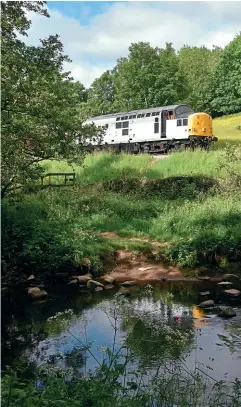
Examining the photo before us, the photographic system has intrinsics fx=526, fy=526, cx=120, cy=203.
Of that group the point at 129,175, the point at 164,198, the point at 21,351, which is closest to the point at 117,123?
the point at 129,175

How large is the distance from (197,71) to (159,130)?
113ft

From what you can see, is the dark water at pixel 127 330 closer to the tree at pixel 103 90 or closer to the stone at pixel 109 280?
the stone at pixel 109 280

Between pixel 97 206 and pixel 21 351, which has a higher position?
pixel 97 206

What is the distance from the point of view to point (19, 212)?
16.7 m

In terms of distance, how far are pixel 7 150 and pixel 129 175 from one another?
13266 millimetres

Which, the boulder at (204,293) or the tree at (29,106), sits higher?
the tree at (29,106)

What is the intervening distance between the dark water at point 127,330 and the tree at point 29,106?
325 centimetres

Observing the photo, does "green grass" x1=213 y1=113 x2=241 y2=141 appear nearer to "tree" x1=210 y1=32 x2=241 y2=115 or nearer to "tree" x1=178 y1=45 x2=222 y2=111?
"tree" x1=210 y1=32 x2=241 y2=115

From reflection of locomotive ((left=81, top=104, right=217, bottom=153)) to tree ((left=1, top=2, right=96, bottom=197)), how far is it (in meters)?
15.0

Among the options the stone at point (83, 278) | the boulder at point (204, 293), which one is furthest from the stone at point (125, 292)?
the boulder at point (204, 293)

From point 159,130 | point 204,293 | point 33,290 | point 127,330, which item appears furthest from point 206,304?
point 159,130

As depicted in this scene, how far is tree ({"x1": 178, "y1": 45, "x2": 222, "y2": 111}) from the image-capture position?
178 feet

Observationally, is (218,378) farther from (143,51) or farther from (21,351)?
(143,51)

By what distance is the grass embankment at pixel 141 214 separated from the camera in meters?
15.3
